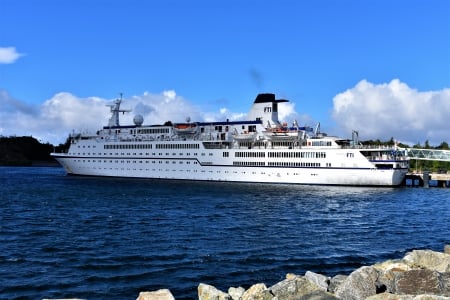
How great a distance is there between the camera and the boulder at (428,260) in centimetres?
1369

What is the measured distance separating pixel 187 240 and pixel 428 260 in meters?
11.5

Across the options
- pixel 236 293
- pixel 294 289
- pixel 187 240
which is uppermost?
pixel 294 289

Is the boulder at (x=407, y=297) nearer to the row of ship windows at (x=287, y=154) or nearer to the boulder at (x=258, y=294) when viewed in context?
the boulder at (x=258, y=294)

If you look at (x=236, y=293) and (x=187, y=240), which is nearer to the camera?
(x=236, y=293)

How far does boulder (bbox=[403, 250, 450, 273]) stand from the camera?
1369 cm

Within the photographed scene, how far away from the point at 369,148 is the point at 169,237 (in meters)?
40.4

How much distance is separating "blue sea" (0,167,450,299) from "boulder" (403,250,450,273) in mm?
3300

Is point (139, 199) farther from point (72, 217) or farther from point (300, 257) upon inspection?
point (300, 257)

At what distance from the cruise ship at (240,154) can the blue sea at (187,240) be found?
16974 millimetres

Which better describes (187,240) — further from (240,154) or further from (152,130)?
(152,130)

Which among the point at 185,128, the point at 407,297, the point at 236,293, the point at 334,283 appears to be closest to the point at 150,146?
the point at 185,128

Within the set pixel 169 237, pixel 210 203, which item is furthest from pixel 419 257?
pixel 210 203

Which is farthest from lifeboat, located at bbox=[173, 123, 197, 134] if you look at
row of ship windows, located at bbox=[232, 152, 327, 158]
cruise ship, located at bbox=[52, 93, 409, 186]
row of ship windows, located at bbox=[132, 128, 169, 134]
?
row of ship windows, located at bbox=[232, 152, 327, 158]

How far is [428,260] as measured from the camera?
46.2 ft
